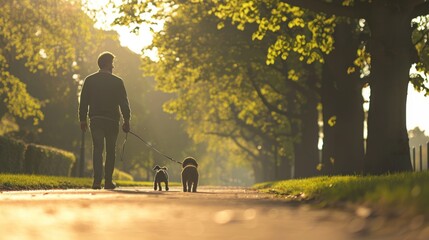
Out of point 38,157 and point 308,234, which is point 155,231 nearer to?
point 308,234

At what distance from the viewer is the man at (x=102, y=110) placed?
1498cm

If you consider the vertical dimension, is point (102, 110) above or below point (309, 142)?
below

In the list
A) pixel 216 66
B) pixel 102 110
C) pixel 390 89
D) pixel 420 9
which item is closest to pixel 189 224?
pixel 102 110

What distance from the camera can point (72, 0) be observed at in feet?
113

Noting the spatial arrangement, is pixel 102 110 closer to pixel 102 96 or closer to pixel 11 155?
pixel 102 96

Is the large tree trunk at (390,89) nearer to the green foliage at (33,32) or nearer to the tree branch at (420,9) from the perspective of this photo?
the tree branch at (420,9)

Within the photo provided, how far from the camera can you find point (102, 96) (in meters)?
15.1

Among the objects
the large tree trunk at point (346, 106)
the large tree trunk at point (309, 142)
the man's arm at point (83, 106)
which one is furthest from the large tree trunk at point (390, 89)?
the large tree trunk at point (309, 142)

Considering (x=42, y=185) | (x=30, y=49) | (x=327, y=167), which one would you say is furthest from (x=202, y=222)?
(x=30, y=49)

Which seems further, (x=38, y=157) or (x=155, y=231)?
(x=38, y=157)

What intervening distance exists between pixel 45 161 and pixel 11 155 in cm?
454

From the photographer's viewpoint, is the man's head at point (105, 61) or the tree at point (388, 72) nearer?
the man's head at point (105, 61)

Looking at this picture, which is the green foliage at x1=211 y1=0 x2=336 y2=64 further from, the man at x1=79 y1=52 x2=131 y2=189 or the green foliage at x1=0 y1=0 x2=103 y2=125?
the green foliage at x1=0 y1=0 x2=103 y2=125

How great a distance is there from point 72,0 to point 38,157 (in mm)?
8158
